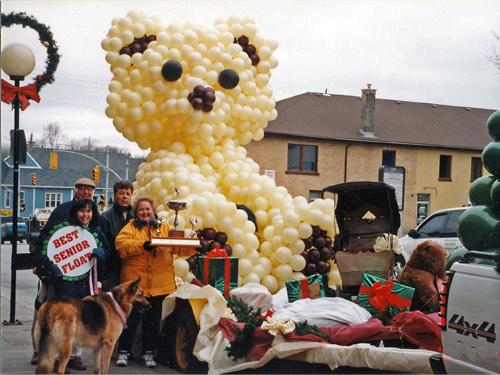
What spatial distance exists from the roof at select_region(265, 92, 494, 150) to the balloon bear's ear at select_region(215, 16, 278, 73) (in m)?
21.8

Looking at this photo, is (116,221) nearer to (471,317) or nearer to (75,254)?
(75,254)

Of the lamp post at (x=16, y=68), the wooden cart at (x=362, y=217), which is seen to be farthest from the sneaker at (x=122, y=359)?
the wooden cart at (x=362, y=217)

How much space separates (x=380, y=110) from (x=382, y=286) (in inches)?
1137

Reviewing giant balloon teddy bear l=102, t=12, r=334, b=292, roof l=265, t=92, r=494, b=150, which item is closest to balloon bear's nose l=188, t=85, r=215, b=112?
giant balloon teddy bear l=102, t=12, r=334, b=292

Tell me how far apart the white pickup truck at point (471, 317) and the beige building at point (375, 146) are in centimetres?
2486

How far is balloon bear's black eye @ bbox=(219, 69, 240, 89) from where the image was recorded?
1018cm

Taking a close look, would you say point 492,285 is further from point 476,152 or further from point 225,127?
point 476,152

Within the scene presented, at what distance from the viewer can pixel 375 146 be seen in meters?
33.9

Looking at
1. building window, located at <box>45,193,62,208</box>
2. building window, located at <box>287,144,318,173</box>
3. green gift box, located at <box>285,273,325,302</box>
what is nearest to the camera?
green gift box, located at <box>285,273,325,302</box>

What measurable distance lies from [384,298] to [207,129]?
3967mm

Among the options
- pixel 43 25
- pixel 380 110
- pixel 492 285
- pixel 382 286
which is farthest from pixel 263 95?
pixel 380 110

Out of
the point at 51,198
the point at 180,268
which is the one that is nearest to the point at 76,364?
the point at 180,268

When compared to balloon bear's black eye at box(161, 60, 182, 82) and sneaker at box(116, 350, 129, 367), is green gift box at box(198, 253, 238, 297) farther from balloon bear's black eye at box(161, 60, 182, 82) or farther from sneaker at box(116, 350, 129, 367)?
balloon bear's black eye at box(161, 60, 182, 82)

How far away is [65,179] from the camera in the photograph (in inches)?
2037
